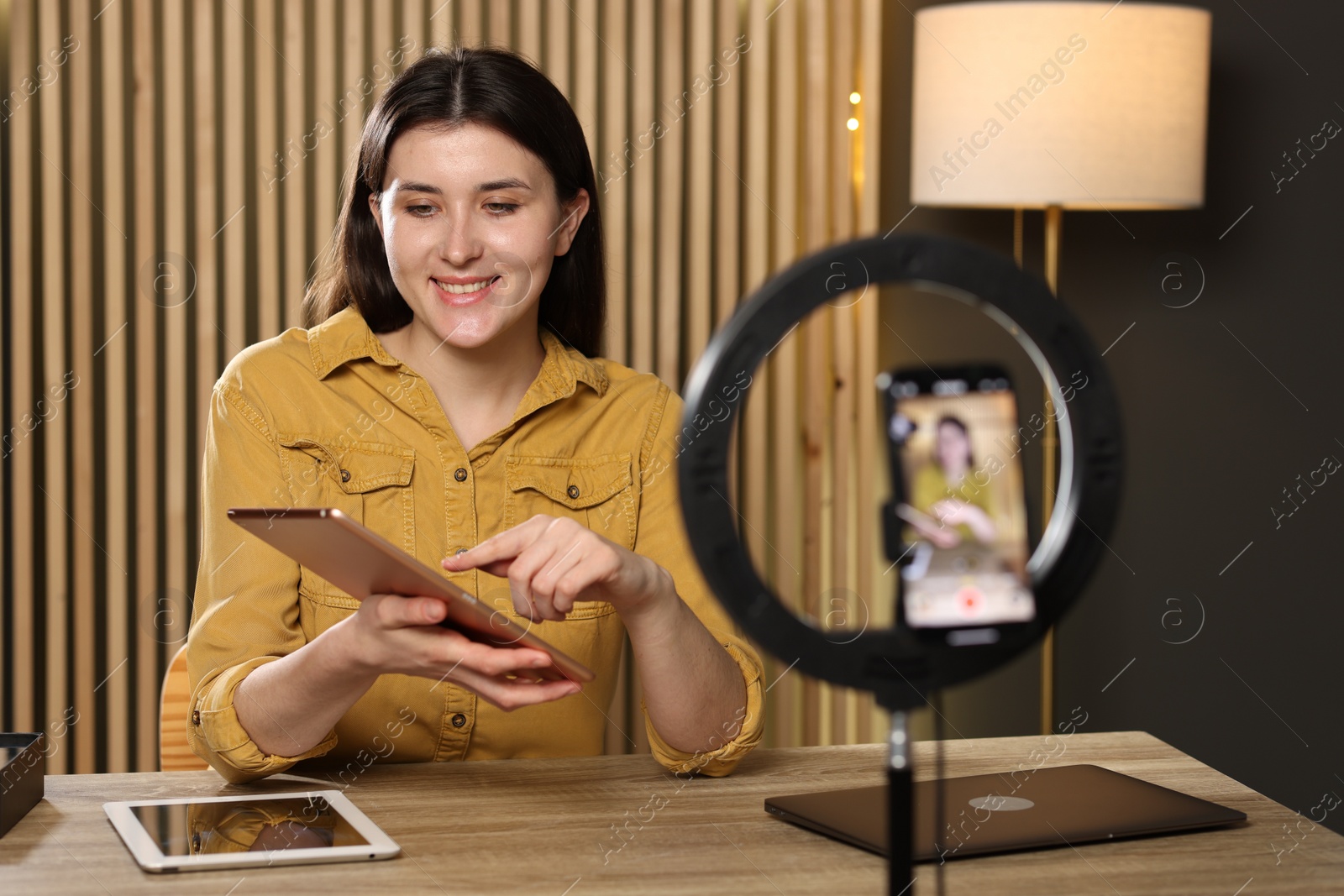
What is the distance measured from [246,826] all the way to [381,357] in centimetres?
66

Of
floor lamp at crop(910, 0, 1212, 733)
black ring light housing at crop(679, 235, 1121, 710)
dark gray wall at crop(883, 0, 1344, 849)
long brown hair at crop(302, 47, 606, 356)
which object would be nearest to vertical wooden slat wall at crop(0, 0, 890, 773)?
dark gray wall at crop(883, 0, 1344, 849)

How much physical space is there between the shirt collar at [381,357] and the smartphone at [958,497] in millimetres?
1074

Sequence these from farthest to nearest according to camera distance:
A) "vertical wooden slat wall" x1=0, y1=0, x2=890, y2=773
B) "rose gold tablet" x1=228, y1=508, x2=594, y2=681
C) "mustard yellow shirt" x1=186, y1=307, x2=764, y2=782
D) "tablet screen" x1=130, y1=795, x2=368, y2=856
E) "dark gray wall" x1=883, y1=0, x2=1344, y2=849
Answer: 1. "vertical wooden slat wall" x1=0, y1=0, x2=890, y2=773
2. "dark gray wall" x1=883, y1=0, x2=1344, y2=849
3. "mustard yellow shirt" x1=186, y1=307, x2=764, y2=782
4. "tablet screen" x1=130, y1=795, x2=368, y2=856
5. "rose gold tablet" x1=228, y1=508, x2=594, y2=681

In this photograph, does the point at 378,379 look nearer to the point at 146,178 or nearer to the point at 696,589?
the point at 696,589

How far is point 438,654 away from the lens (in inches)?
41.1

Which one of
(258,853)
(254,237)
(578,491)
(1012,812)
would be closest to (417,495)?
(578,491)

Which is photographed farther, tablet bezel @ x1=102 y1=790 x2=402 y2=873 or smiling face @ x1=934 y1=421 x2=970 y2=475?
tablet bezel @ x1=102 y1=790 x2=402 y2=873

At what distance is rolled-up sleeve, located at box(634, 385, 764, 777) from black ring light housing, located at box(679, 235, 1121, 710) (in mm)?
577

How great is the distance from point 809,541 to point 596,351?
1.30 metres

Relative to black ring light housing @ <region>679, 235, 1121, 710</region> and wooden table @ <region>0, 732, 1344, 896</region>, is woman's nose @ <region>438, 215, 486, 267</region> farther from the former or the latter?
black ring light housing @ <region>679, 235, 1121, 710</region>

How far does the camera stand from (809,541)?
295cm

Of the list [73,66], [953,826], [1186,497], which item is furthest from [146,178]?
[953,826]

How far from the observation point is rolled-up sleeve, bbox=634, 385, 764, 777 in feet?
4.08

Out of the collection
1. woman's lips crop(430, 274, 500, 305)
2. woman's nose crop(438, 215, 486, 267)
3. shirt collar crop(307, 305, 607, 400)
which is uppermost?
woman's nose crop(438, 215, 486, 267)
